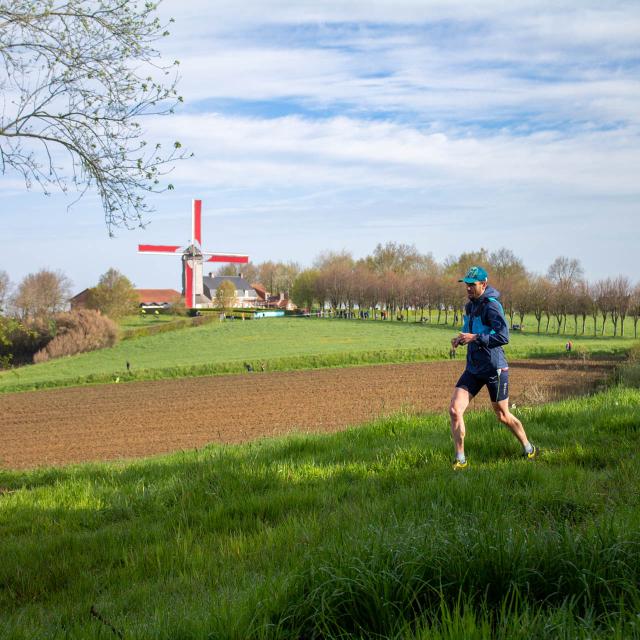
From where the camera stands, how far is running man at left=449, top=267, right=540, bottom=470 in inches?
298

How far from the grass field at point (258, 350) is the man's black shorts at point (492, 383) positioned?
113ft

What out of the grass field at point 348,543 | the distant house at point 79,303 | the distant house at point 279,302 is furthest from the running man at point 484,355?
the distant house at point 279,302

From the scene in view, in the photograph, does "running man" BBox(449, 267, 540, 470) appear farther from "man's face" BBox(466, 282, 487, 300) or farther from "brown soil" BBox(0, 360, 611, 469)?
"brown soil" BBox(0, 360, 611, 469)

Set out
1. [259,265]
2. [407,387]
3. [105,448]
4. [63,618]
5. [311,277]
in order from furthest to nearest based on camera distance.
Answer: [259,265], [311,277], [407,387], [105,448], [63,618]

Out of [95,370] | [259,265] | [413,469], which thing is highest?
[259,265]

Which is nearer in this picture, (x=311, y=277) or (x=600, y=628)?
(x=600, y=628)

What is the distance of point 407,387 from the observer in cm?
3431

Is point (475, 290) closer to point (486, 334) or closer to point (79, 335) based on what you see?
point (486, 334)

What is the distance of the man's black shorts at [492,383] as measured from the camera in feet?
25.4

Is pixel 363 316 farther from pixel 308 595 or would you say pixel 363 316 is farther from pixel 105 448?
pixel 308 595

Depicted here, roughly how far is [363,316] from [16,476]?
3703 inches

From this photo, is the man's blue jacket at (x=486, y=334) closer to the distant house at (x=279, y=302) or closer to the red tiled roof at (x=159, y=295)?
the distant house at (x=279, y=302)

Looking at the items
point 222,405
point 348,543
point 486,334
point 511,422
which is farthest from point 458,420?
point 222,405

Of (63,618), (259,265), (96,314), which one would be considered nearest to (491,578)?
(63,618)
